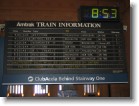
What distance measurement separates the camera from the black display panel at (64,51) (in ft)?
7.41

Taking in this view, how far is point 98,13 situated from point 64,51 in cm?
53

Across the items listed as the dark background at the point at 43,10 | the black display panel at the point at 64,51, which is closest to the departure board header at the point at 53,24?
the black display panel at the point at 64,51

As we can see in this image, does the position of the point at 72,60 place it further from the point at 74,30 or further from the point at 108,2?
Result: the point at 108,2

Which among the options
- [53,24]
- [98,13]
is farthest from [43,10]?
[98,13]

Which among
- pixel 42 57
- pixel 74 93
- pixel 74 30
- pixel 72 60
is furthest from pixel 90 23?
pixel 74 93

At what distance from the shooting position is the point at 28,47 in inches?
91.5

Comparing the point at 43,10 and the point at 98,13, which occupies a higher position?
the point at 43,10

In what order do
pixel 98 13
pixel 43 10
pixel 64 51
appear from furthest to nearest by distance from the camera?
pixel 43 10
pixel 98 13
pixel 64 51

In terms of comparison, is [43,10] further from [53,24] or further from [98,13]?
[98,13]

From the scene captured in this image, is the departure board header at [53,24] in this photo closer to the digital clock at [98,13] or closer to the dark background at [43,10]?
the digital clock at [98,13]

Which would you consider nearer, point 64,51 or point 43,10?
point 64,51

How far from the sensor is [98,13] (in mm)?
2447

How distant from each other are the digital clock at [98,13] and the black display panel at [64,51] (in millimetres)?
62

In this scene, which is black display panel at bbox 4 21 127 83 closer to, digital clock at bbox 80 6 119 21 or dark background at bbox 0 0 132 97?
digital clock at bbox 80 6 119 21
